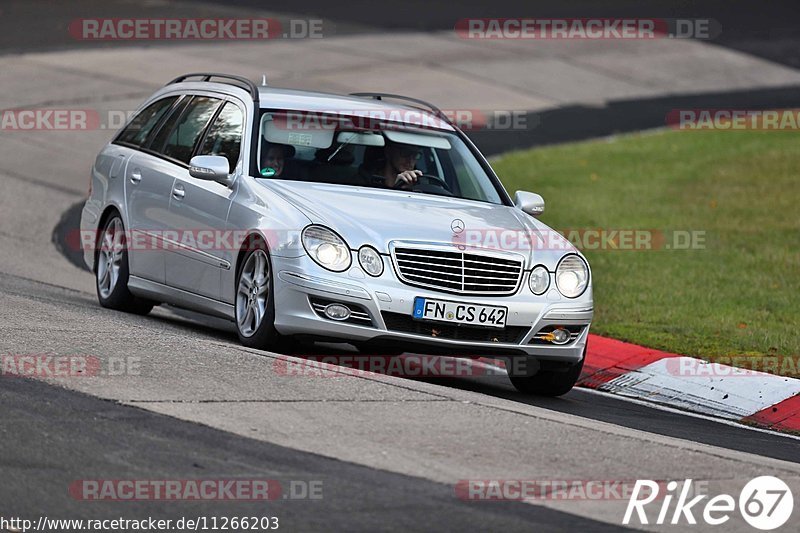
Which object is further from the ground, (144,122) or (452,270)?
(144,122)

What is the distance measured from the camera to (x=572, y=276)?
31.8 ft

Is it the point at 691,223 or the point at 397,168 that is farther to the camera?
the point at 691,223

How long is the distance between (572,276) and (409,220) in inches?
42.8

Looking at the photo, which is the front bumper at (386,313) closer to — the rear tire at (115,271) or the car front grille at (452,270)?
the car front grille at (452,270)

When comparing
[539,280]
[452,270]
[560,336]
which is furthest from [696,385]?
[452,270]

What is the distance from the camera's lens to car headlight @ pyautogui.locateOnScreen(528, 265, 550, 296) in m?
9.44

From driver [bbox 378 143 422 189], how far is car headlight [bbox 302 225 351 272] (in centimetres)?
116

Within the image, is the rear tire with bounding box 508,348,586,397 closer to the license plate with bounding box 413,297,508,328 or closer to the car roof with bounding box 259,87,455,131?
the license plate with bounding box 413,297,508,328

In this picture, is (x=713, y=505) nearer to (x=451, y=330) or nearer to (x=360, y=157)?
(x=451, y=330)

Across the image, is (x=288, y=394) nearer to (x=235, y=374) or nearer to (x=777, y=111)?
(x=235, y=374)

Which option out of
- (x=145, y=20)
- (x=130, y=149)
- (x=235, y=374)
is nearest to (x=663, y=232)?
(x=130, y=149)

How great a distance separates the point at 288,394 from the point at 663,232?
32.2 ft

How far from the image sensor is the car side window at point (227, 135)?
10398mm

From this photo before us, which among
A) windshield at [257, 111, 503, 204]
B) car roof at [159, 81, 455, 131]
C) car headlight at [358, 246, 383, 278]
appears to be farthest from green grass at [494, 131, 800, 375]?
car headlight at [358, 246, 383, 278]
